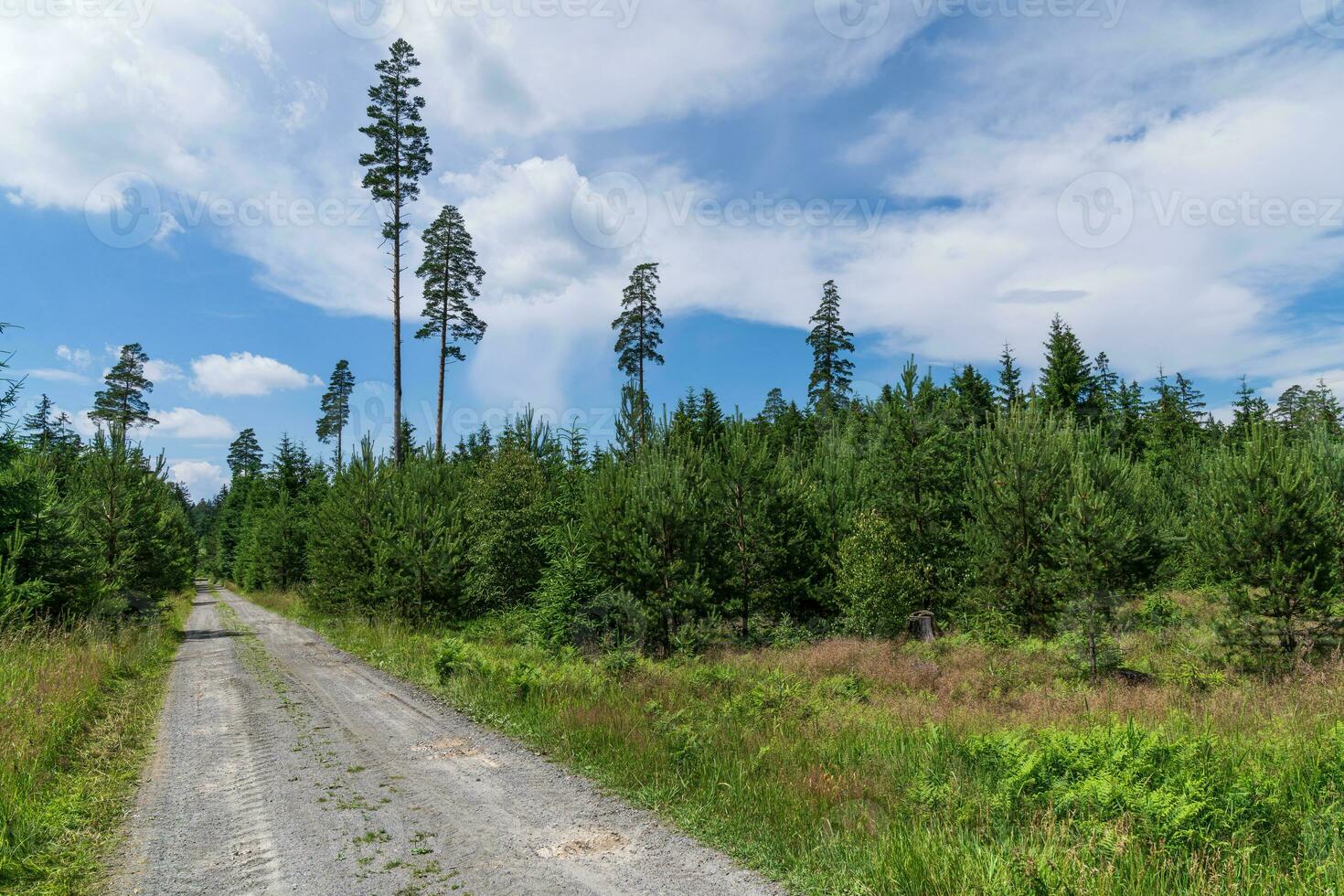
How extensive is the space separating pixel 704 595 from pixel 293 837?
12522 millimetres

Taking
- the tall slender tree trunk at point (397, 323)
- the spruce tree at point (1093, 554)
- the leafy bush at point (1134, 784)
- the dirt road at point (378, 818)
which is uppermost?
the tall slender tree trunk at point (397, 323)

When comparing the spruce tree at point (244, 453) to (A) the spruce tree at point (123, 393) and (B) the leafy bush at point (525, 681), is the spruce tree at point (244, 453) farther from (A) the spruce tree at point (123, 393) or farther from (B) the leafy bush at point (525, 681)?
(B) the leafy bush at point (525, 681)

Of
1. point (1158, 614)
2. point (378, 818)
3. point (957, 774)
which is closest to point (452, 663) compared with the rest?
point (378, 818)

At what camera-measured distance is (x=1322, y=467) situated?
18938 mm

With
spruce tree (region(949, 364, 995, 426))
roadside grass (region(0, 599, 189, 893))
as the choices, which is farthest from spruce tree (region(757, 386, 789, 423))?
roadside grass (region(0, 599, 189, 893))

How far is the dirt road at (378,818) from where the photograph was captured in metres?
4.93

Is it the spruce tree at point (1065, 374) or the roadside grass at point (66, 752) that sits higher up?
the spruce tree at point (1065, 374)

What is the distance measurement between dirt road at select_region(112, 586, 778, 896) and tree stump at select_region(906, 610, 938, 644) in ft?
45.4

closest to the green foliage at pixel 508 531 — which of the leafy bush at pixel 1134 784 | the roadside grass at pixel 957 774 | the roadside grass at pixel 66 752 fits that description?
the roadside grass at pixel 957 774

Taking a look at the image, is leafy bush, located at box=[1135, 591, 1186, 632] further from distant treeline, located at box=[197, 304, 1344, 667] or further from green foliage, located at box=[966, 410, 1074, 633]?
green foliage, located at box=[966, 410, 1074, 633]

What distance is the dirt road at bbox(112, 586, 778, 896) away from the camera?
4926mm

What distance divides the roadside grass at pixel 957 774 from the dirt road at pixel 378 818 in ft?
1.79

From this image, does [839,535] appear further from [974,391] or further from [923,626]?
[974,391]

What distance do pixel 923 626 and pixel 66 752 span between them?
18.5 meters
